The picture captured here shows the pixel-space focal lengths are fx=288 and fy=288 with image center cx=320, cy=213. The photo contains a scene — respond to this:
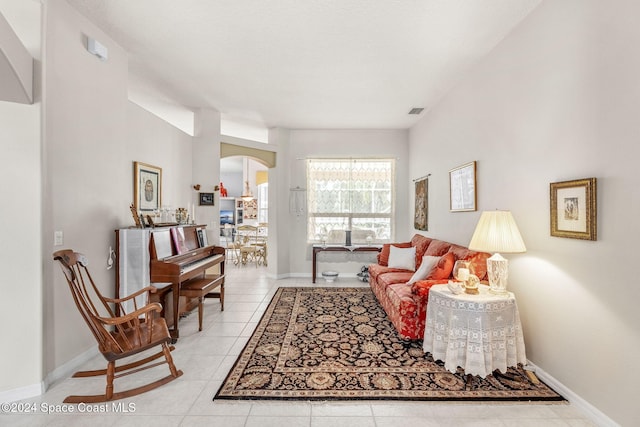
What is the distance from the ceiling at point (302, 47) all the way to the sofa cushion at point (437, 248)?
7.05 feet

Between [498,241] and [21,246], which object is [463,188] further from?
[21,246]

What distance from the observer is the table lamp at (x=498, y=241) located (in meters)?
2.34

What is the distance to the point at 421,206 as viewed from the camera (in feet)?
17.0

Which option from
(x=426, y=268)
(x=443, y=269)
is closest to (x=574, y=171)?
(x=443, y=269)

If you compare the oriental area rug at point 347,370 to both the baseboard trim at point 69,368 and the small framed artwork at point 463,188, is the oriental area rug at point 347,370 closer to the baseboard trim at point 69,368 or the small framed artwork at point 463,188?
the baseboard trim at point 69,368

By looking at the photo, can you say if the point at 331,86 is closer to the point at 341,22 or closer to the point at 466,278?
the point at 341,22

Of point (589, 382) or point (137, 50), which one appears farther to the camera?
point (137, 50)

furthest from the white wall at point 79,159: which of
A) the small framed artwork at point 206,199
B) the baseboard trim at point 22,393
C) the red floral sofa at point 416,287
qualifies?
the red floral sofa at point 416,287

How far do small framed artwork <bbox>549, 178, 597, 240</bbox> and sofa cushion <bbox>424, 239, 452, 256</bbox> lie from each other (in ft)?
5.15

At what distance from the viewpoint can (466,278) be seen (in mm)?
2492

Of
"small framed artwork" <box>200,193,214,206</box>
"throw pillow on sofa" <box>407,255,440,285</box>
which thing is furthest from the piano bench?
"throw pillow on sofa" <box>407,255,440,285</box>

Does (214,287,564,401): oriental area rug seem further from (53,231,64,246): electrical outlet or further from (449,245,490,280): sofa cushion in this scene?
(53,231,64,246): electrical outlet

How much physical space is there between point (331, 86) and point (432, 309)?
9.94 feet

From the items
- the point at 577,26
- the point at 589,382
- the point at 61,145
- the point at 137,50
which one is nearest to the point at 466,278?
the point at 589,382
